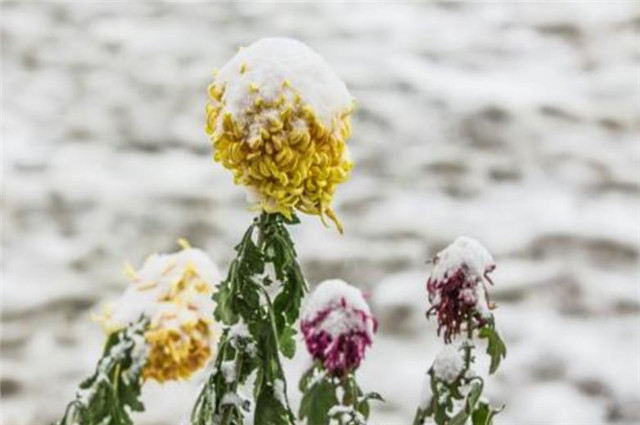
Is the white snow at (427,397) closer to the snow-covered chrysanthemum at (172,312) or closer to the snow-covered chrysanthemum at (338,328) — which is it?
the snow-covered chrysanthemum at (338,328)

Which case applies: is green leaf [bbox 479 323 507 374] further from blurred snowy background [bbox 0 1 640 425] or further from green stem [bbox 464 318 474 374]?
blurred snowy background [bbox 0 1 640 425]

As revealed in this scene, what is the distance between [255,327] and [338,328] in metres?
0.14

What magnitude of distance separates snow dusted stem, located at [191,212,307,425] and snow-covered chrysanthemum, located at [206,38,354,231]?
0.04m

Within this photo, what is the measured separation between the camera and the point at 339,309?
1.06 meters

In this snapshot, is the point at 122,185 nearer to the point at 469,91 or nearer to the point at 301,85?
the point at 469,91

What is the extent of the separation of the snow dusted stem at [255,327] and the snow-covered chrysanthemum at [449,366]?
16 cm

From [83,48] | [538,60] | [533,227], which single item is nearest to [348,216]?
[533,227]

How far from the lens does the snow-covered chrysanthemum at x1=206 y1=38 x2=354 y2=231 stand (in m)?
0.89

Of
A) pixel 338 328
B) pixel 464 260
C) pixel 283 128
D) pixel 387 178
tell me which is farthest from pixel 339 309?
pixel 387 178

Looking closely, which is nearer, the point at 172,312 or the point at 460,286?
the point at 460,286

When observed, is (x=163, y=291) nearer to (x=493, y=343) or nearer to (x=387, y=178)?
(x=493, y=343)

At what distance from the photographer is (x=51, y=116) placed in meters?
3.47

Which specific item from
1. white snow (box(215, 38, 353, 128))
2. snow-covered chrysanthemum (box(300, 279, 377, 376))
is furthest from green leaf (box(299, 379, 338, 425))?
white snow (box(215, 38, 353, 128))

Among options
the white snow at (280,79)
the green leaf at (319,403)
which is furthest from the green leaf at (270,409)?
the white snow at (280,79)
